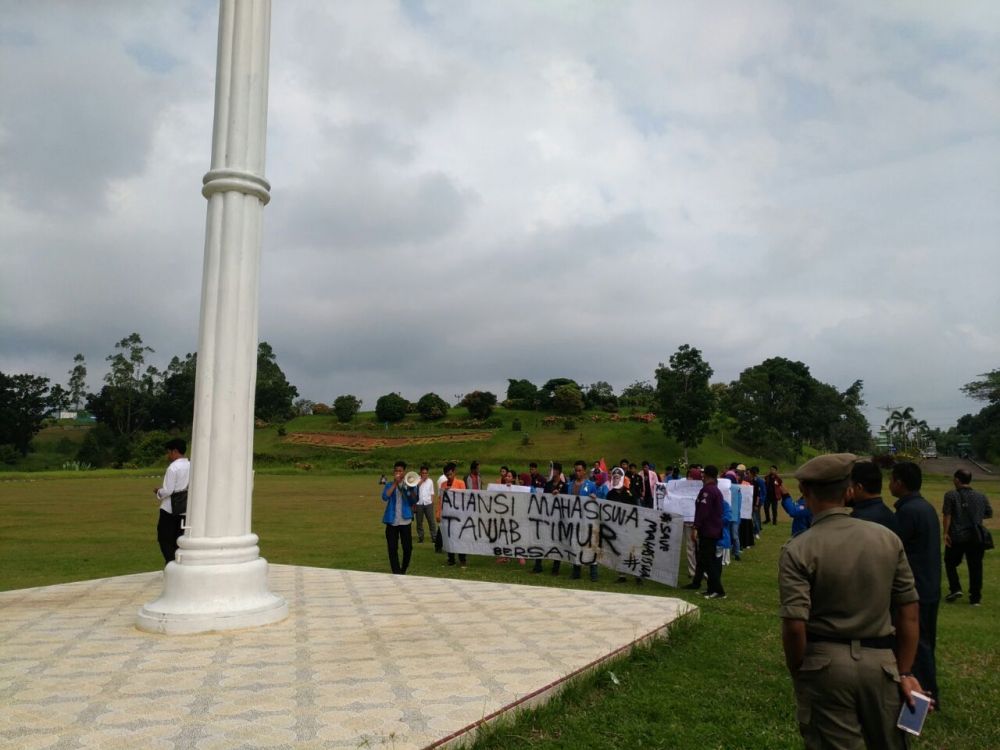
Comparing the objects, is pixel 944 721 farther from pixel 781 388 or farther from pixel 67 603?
pixel 781 388

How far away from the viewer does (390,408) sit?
81.1 meters

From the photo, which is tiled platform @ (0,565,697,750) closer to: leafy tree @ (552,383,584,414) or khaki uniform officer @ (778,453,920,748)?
khaki uniform officer @ (778,453,920,748)

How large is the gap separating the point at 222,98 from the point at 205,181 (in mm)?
883

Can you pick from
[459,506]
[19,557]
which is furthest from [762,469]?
[19,557]

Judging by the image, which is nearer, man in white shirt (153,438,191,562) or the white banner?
man in white shirt (153,438,191,562)

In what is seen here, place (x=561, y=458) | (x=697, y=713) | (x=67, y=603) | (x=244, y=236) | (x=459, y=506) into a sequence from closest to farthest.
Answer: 1. (x=697, y=713)
2. (x=244, y=236)
3. (x=67, y=603)
4. (x=459, y=506)
5. (x=561, y=458)

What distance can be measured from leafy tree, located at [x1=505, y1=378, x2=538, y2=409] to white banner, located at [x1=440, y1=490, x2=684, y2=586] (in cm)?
7404

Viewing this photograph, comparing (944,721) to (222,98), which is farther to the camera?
(222,98)

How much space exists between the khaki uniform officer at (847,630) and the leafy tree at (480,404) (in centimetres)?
7712

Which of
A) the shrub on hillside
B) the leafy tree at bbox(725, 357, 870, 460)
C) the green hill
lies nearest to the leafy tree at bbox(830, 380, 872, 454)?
the leafy tree at bbox(725, 357, 870, 460)

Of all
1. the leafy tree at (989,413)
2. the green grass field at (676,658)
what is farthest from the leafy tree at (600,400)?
the green grass field at (676,658)

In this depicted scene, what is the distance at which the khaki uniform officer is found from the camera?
2.87 meters

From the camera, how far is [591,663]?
5.59 m

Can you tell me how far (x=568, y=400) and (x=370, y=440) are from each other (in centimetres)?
2383
